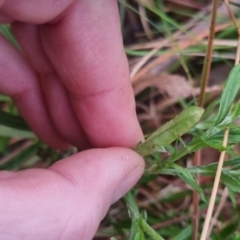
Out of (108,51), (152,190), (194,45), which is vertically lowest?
(152,190)

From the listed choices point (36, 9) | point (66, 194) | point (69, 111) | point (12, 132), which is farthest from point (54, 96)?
point (66, 194)

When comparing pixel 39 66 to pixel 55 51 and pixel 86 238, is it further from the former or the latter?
pixel 86 238

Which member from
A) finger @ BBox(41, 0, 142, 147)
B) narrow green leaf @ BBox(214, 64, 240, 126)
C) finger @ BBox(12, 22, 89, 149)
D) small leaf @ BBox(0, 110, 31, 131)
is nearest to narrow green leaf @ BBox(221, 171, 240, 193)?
narrow green leaf @ BBox(214, 64, 240, 126)

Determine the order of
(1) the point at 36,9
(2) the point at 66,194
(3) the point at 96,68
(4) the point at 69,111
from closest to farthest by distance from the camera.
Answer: (2) the point at 66,194, (1) the point at 36,9, (3) the point at 96,68, (4) the point at 69,111

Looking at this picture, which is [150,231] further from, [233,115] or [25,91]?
[25,91]

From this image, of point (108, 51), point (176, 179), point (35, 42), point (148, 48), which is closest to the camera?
point (108, 51)

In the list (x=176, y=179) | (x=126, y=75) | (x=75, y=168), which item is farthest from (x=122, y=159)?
(x=176, y=179)
